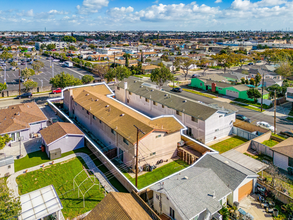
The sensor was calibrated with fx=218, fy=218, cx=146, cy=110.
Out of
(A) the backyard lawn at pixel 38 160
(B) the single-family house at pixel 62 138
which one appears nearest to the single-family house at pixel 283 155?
(A) the backyard lawn at pixel 38 160

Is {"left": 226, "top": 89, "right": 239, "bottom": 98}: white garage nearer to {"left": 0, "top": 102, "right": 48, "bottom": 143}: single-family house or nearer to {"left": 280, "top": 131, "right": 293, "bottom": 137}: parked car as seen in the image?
{"left": 280, "top": 131, "right": 293, "bottom": 137}: parked car

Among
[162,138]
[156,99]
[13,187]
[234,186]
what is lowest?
[13,187]

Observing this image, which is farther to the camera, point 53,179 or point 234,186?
point 53,179

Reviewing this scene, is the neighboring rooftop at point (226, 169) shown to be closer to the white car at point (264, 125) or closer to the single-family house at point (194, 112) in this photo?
the single-family house at point (194, 112)

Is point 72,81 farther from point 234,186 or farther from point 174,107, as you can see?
point 234,186

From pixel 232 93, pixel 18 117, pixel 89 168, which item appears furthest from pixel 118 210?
pixel 232 93

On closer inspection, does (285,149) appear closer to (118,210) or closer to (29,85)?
(118,210)

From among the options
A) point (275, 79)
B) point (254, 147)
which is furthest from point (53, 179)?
point (275, 79)
